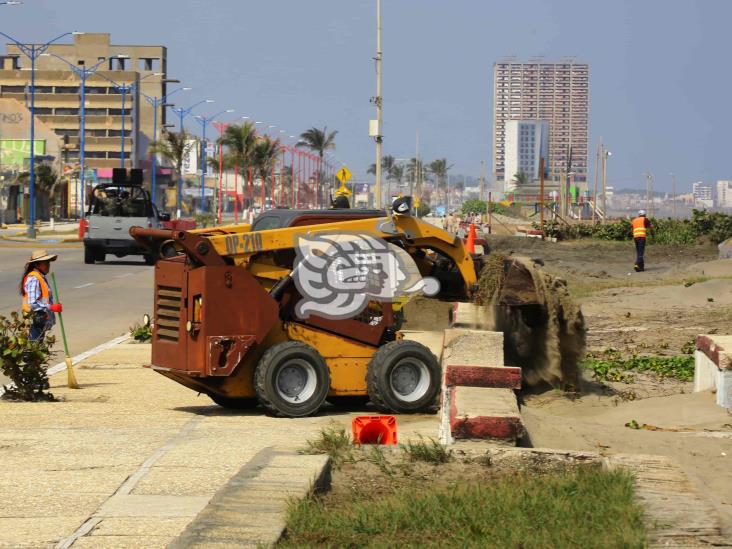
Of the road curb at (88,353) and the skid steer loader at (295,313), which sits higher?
the skid steer loader at (295,313)

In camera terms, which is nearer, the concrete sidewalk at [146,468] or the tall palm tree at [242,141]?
the concrete sidewalk at [146,468]

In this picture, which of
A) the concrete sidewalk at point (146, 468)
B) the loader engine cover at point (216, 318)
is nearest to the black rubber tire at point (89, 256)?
the concrete sidewalk at point (146, 468)

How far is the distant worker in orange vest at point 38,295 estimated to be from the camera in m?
15.0

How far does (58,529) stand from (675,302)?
18.9 metres

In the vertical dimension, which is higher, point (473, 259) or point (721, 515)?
point (473, 259)

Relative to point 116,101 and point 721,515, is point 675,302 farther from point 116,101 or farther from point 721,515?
point 116,101

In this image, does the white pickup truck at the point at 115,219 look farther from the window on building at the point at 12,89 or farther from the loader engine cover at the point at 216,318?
the window on building at the point at 12,89

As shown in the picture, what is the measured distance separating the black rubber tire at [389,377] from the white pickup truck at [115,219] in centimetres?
2921

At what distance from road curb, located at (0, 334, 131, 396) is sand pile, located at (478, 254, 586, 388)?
4.97 m

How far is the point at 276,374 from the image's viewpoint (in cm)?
1176

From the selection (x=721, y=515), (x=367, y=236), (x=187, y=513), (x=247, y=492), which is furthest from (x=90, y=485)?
(x=367, y=236)

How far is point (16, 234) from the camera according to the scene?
67.8m

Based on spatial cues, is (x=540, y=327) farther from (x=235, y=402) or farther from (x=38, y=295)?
(x=38, y=295)

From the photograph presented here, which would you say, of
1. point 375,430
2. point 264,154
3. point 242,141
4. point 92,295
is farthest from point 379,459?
point 264,154
